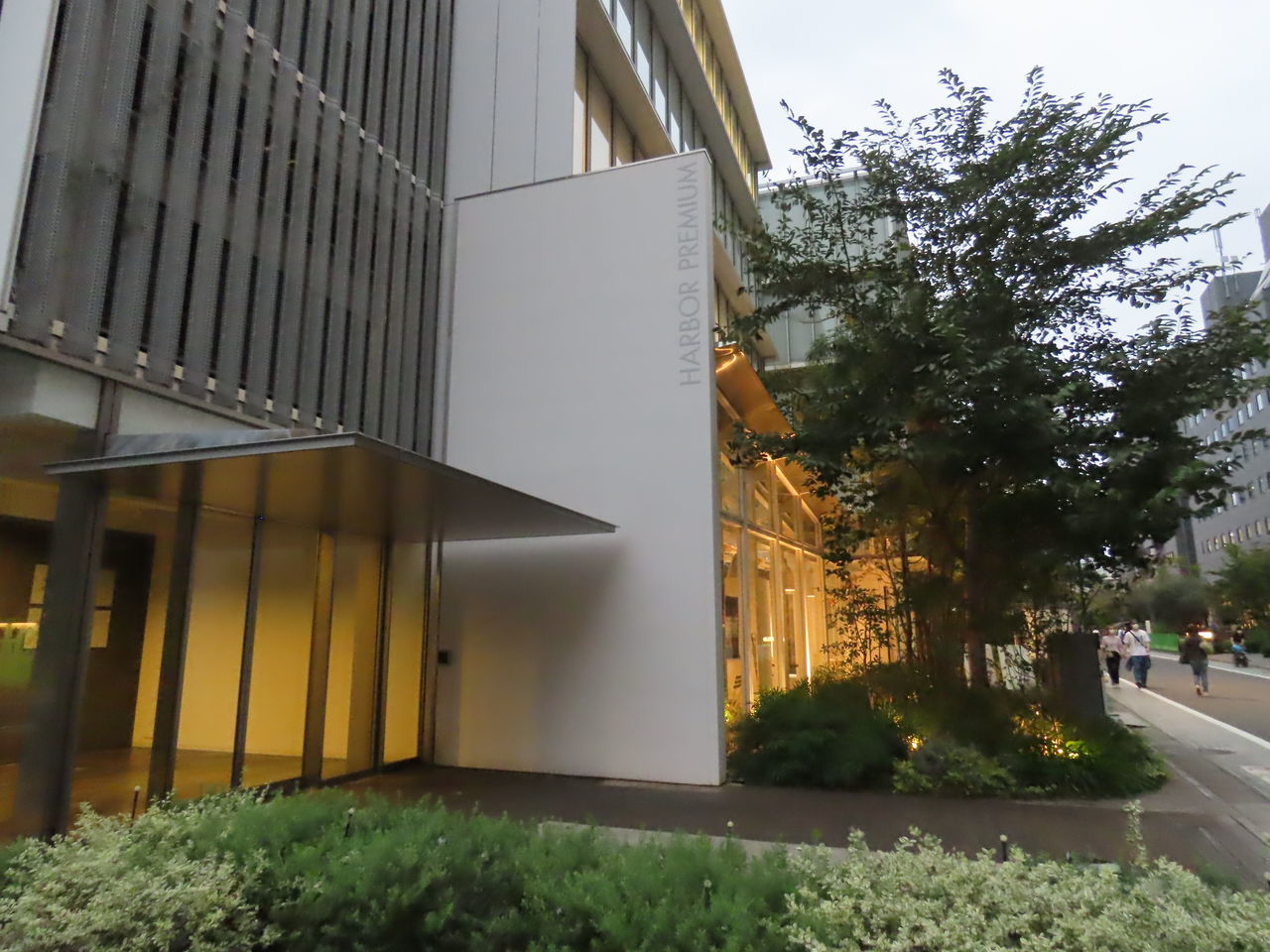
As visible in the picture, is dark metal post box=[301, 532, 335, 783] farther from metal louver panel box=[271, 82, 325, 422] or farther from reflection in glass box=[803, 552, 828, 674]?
reflection in glass box=[803, 552, 828, 674]

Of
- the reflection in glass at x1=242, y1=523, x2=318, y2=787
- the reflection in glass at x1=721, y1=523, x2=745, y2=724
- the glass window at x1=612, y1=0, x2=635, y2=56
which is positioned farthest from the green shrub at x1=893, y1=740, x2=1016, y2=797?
the glass window at x1=612, y1=0, x2=635, y2=56

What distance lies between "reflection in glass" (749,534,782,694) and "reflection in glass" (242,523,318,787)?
6100 millimetres

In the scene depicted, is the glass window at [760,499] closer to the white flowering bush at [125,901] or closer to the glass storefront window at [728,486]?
the glass storefront window at [728,486]

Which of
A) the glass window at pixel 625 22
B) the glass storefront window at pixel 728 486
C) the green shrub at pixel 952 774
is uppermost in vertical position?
the glass window at pixel 625 22

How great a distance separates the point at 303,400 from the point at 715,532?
4.76 meters

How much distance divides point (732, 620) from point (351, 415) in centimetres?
558

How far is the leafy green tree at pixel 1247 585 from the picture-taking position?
45719 mm

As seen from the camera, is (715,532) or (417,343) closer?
(715,532)

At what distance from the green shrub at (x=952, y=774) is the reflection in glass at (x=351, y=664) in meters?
5.94

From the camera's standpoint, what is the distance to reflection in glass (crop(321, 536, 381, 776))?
9.52m

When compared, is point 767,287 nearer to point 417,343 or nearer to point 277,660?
point 417,343

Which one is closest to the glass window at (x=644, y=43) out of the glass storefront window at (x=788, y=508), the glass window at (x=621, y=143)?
the glass window at (x=621, y=143)

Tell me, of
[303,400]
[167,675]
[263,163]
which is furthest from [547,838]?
[263,163]

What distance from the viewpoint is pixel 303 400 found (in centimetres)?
917
